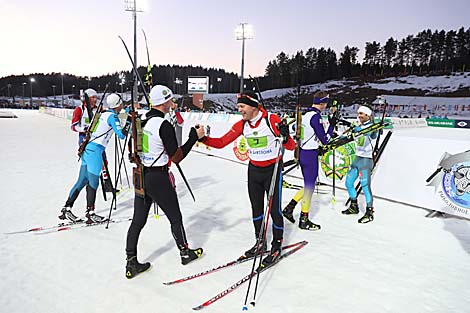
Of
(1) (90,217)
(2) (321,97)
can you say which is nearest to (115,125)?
(1) (90,217)

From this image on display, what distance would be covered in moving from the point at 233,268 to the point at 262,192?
896 mm

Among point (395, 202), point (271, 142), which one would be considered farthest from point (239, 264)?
point (395, 202)

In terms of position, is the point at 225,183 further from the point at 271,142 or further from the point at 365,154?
the point at 271,142

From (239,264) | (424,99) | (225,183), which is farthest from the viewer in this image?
(424,99)

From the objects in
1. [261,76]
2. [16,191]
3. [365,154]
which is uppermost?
[261,76]

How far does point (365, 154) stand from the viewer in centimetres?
534

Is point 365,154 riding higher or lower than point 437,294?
higher

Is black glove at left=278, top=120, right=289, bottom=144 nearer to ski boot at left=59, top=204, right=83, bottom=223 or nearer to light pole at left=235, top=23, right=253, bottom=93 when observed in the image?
ski boot at left=59, top=204, right=83, bottom=223

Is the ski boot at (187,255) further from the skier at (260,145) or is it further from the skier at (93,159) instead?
the skier at (93,159)

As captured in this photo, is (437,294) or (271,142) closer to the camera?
(437,294)

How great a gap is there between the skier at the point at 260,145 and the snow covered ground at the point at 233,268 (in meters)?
0.58

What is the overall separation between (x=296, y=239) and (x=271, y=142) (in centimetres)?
160

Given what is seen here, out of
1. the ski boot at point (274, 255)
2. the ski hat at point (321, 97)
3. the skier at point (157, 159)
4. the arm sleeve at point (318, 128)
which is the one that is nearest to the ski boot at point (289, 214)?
the arm sleeve at point (318, 128)

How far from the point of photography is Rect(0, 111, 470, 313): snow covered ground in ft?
10.0
